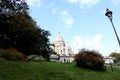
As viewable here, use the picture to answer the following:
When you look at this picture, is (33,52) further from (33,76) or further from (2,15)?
(33,76)

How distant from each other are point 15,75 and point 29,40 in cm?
2849

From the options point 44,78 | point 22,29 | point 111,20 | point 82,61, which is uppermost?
point 22,29

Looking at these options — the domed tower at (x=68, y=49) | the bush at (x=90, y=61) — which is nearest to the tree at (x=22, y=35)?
the bush at (x=90, y=61)

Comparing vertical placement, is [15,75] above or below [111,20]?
below

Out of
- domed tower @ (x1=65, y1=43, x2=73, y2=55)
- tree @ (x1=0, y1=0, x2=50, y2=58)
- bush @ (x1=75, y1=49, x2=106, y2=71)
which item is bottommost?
bush @ (x1=75, y1=49, x2=106, y2=71)

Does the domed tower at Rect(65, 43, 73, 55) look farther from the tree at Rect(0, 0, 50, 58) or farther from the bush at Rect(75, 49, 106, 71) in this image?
the bush at Rect(75, 49, 106, 71)

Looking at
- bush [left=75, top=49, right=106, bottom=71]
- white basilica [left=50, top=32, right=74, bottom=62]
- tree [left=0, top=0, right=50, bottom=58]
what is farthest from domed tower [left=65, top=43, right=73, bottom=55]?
bush [left=75, top=49, right=106, bottom=71]

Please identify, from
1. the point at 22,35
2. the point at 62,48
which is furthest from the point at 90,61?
the point at 62,48

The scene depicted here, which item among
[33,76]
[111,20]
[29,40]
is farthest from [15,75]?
Answer: [29,40]

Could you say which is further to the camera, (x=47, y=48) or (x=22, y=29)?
(x=47, y=48)

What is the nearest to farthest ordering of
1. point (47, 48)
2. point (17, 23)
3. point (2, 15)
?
point (2, 15) < point (17, 23) < point (47, 48)

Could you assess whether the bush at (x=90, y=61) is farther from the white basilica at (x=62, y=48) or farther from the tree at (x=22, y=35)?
the white basilica at (x=62, y=48)

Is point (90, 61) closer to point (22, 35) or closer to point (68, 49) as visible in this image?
point (22, 35)

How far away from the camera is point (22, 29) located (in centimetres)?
4300
